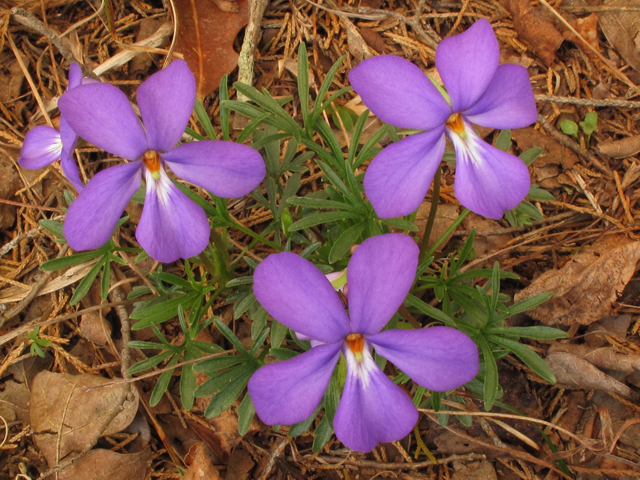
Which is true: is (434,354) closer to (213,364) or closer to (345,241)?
(345,241)

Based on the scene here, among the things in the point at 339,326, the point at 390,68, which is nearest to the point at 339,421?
the point at 339,326

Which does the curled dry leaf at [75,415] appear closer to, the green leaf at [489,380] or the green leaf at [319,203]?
the green leaf at [319,203]

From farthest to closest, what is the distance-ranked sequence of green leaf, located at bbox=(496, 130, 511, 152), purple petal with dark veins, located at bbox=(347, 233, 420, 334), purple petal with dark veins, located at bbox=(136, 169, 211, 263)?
green leaf, located at bbox=(496, 130, 511, 152)
purple petal with dark veins, located at bbox=(136, 169, 211, 263)
purple petal with dark veins, located at bbox=(347, 233, 420, 334)

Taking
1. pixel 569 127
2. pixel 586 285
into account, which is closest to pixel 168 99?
pixel 586 285

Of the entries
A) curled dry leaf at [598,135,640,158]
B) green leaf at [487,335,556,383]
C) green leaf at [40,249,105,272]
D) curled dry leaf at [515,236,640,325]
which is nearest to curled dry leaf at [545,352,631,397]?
curled dry leaf at [515,236,640,325]

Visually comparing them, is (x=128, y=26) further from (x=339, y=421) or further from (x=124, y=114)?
(x=339, y=421)

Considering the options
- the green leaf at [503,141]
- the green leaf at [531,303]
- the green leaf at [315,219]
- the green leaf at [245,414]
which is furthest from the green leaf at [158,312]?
the green leaf at [503,141]

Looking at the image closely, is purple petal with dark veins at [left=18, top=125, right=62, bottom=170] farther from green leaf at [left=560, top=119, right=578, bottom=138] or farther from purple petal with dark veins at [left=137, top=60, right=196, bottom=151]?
Answer: green leaf at [left=560, top=119, right=578, bottom=138]
